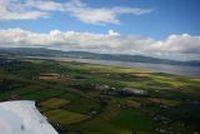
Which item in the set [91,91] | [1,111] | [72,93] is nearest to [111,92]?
[91,91]

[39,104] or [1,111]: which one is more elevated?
[1,111]

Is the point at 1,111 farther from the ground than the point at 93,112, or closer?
farther from the ground

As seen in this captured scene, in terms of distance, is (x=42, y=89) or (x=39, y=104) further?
(x=42, y=89)

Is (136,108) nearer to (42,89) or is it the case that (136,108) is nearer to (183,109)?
(183,109)

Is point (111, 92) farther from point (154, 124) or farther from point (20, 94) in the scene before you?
point (154, 124)

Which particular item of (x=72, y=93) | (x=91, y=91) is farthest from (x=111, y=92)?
(x=72, y=93)

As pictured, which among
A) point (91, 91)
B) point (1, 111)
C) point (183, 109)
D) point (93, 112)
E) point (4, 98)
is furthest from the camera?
point (91, 91)

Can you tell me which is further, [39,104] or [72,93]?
[72,93]

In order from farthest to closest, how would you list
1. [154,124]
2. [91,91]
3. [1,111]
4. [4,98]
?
1. [91,91]
2. [4,98]
3. [154,124]
4. [1,111]

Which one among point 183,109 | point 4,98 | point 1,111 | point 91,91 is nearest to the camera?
point 1,111
